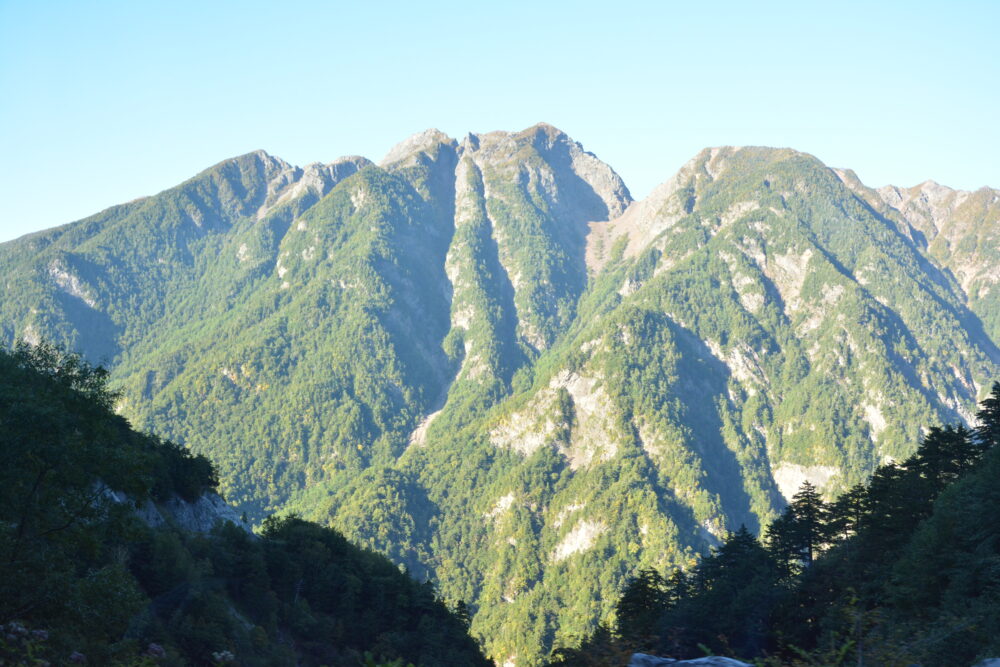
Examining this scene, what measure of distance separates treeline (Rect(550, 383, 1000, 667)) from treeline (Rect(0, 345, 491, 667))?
13059 mm

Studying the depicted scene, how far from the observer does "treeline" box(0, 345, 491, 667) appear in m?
19.6

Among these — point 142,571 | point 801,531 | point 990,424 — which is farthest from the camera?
point 801,531

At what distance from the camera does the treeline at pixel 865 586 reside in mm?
20078

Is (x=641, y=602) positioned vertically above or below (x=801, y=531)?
below

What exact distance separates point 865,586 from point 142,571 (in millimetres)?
50647

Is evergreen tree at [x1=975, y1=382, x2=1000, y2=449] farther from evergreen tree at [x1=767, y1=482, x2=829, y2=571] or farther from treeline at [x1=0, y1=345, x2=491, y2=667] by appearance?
treeline at [x1=0, y1=345, x2=491, y2=667]

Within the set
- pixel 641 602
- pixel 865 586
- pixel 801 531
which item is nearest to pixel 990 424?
pixel 801 531

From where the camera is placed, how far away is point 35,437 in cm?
2000

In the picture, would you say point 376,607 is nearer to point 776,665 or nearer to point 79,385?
point 79,385

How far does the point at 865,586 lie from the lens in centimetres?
4697

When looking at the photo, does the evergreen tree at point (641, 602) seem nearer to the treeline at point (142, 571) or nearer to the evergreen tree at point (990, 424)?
the treeline at point (142, 571)

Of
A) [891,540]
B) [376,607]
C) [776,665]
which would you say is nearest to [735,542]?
[891,540]

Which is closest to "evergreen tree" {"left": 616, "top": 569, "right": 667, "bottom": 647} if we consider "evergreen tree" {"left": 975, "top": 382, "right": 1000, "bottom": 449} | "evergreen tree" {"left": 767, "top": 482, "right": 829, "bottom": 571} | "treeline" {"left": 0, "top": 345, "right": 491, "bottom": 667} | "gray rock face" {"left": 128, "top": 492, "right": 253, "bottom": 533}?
"evergreen tree" {"left": 767, "top": 482, "right": 829, "bottom": 571}

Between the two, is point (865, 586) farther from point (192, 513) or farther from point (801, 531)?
point (192, 513)
